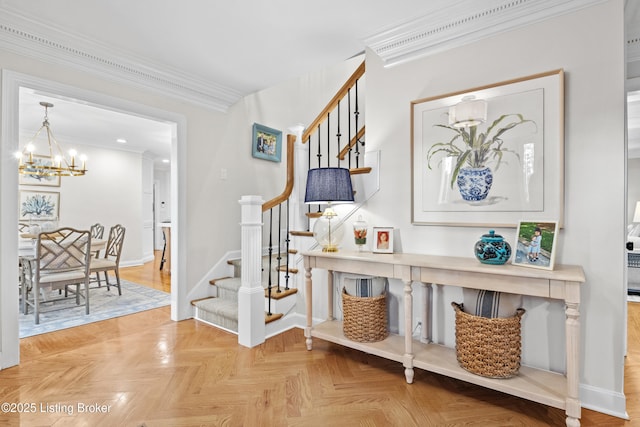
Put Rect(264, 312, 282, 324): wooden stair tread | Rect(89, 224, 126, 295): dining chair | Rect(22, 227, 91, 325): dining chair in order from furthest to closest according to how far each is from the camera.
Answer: Rect(89, 224, 126, 295): dining chair
Rect(22, 227, 91, 325): dining chair
Rect(264, 312, 282, 324): wooden stair tread

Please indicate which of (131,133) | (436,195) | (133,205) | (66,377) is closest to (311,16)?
(436,195)

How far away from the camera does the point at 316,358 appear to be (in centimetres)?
244

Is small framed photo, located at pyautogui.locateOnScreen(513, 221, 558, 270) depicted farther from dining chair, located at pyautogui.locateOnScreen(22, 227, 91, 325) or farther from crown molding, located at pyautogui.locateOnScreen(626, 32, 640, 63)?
dining chair, located at pyautogui.locateOnScreen(22, 227, 91, 325)

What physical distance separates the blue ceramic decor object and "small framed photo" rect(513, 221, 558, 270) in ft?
0.22

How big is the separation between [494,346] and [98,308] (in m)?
3.97

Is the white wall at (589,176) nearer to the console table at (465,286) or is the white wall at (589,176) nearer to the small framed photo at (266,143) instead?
the console table at (465,286)

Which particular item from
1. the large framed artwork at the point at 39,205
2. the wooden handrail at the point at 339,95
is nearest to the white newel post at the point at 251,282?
the wooden handrail at the point at 339,95

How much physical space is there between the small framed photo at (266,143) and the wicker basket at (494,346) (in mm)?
3138

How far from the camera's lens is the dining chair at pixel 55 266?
3.24 m

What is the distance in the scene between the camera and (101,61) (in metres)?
2.66

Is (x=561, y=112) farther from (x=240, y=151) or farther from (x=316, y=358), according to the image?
(x=240, y=151)

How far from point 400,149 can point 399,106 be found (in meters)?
0.33

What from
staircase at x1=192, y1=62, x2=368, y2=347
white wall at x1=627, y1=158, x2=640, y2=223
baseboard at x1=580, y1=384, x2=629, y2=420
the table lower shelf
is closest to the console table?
the table lower shelf

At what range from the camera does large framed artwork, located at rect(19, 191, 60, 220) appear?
509 centimetres
